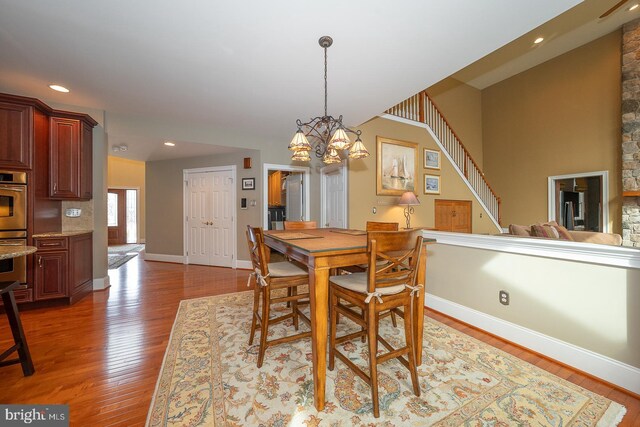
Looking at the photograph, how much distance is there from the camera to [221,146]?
447 cm

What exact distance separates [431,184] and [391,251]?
4174 millimetres

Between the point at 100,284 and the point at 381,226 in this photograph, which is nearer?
the point at 381,226

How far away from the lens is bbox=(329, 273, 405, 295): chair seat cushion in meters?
1.44

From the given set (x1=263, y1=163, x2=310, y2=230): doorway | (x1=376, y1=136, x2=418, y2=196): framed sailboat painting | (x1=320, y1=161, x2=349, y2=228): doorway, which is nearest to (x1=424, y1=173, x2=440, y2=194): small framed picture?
(x1=376, y1=136, x2=418, y2=196): framed sailboat painting

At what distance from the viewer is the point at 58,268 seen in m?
2.89

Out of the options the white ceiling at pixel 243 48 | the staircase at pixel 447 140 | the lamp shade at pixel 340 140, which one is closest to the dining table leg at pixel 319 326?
the lamp shade at pixel 340 140

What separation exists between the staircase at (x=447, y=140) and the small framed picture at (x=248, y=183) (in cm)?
280

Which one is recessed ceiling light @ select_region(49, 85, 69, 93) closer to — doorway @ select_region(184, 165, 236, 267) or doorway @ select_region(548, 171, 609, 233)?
doorway @ select_region(184, 165, 236, 267)

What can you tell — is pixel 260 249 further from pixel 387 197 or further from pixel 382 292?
pixel 387 197

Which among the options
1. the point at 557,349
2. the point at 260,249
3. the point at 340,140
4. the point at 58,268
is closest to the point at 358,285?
the point at 260,249

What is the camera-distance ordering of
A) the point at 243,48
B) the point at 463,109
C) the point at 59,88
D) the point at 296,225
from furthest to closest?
the point at 463,109
the point at 296,225
the point at 59,88
the point at 243,48

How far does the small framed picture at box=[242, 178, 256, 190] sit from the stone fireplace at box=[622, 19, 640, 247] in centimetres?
679

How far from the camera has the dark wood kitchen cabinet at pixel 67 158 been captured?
3010 millimetres

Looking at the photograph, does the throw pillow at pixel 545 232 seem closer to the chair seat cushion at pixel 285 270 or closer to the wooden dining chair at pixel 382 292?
the wooden dining chair at pixel 382 292
